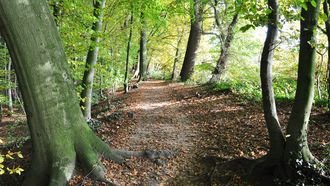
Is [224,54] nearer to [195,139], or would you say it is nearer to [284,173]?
[195,139]

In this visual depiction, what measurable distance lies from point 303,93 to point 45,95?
4.22 metres

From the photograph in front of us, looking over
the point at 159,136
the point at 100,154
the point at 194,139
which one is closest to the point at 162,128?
the point at 159,136

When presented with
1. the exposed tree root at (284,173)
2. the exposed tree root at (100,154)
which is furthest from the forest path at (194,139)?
the exposed tree root at (284,173)

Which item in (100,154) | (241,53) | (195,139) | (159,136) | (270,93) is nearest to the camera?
(270,93)

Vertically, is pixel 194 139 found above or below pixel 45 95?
below

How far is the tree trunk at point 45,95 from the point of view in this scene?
15.3ft

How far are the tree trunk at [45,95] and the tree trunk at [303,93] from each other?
3371 mm

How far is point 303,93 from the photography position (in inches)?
192

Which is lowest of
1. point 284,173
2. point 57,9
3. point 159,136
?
point 159,136

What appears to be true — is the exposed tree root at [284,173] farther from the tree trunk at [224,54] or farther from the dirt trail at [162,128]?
the tree trunk at [224,54]

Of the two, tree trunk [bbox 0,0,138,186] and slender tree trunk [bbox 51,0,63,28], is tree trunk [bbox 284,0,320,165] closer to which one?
tree trunk [bbox 0,0,138,186]

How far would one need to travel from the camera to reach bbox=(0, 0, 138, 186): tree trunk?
4660 mm

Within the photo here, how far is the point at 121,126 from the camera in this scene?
9.33 metres

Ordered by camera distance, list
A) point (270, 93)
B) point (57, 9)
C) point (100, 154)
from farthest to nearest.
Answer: point (57, 9)
point (100, 154)
point (270, 93)
